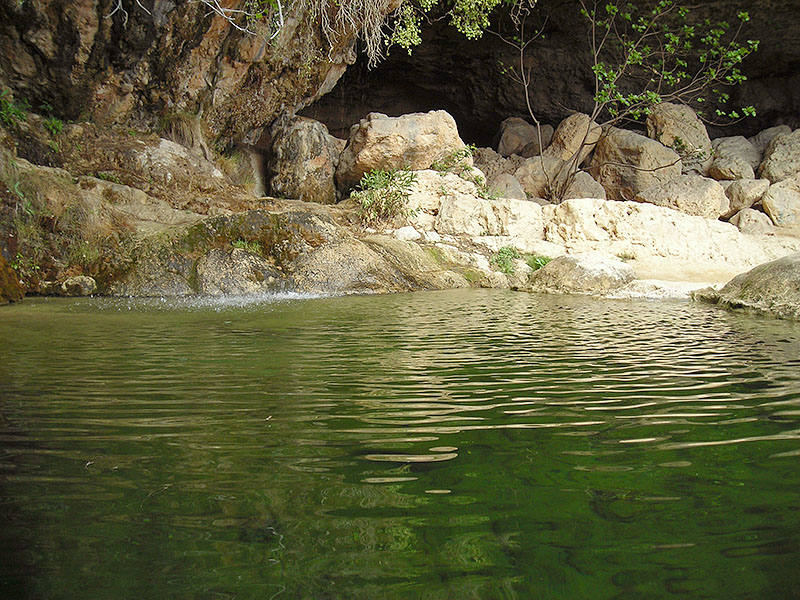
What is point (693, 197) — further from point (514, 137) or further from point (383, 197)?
point (383, 197)

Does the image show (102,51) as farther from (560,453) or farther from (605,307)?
(560,453)

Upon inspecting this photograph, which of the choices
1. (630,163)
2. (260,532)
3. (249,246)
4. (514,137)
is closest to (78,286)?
(249,246)

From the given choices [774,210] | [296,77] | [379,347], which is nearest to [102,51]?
[296,77]

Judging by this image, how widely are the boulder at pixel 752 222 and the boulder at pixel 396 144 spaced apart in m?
6.59

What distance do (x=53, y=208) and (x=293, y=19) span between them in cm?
621

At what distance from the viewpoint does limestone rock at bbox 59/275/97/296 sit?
858cm

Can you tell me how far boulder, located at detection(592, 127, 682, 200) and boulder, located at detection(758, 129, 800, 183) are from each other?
231cm

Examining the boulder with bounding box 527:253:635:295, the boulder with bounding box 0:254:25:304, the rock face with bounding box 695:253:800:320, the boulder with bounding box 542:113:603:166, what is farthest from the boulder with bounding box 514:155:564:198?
the boulder with bounding box 0:254:25:304

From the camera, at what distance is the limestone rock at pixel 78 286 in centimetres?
858

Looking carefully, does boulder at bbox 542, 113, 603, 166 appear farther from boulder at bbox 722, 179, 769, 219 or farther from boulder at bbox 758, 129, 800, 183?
boulder at bbox 758, 129, 800, 183

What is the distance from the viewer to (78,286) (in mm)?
8656

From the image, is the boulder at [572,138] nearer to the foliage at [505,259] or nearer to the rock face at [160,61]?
the foliage at [505,259]

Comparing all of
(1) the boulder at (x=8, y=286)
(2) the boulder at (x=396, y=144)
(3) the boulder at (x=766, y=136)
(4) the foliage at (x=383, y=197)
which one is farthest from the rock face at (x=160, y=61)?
(3) the boulder at (x=766, y=136)

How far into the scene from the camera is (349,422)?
2488mm
